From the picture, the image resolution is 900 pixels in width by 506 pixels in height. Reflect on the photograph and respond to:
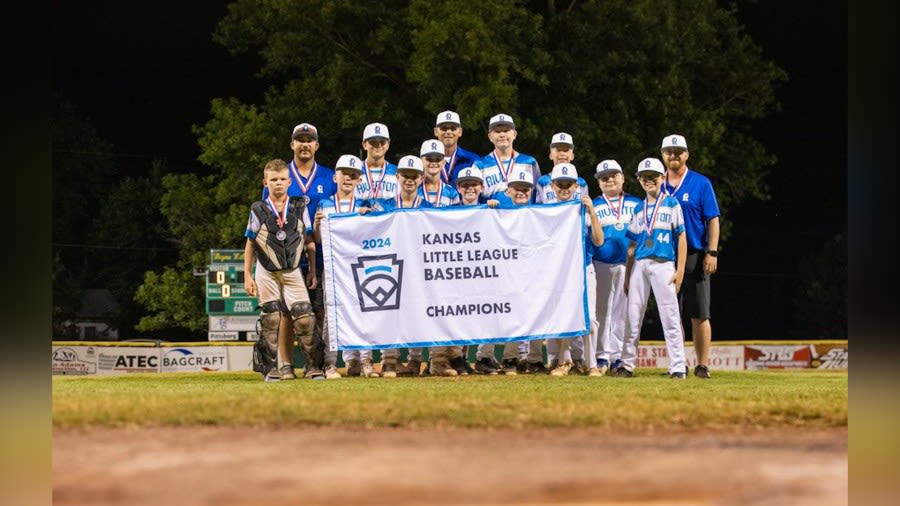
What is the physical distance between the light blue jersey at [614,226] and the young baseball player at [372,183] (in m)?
2.13

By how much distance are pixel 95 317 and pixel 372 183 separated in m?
60.4

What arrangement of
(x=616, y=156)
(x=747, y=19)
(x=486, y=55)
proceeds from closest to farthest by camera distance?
(x=486, y=55)
(x=616, y=156)
(x=747, y=19)

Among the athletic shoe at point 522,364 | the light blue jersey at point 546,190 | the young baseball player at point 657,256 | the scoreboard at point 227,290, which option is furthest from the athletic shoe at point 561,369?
the scoreboard at point 227,290

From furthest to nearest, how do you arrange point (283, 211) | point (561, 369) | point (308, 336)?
point (561, 369) → point (308, 336) → point (283, 211)

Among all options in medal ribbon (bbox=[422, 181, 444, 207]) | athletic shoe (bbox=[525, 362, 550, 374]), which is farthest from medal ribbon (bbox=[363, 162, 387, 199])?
athletic shoe (bbox=[525, 362, 550, 374])

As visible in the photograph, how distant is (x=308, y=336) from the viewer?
11.7m

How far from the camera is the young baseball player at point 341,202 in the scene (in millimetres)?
12109

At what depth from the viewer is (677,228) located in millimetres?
11844

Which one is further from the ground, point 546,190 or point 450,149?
point 450,149

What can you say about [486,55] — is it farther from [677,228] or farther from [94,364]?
[677,228]

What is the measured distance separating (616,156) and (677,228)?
1940cm

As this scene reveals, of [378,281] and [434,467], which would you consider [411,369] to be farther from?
[434,467]

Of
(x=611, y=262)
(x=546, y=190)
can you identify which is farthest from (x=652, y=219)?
(x=546, y=190)

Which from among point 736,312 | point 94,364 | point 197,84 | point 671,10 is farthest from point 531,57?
point 736,312
